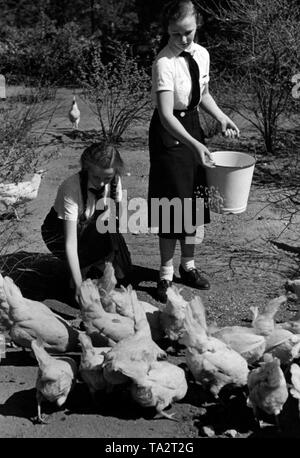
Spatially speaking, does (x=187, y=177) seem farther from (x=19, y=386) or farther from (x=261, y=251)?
(x=19, y=386)

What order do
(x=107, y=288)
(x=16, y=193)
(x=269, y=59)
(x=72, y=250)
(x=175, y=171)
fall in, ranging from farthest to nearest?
(x=269, y=59) < (x=16, y=193) < (x=175, y=171) < (x=72, y=250) < (x=107, y=288)

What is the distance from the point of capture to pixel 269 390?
7.88ft

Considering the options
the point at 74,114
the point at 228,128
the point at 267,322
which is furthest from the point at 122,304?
the point at 74,114

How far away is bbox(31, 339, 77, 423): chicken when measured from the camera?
99.3 inches

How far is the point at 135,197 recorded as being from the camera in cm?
547

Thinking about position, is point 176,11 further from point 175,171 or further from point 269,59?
point 269,59

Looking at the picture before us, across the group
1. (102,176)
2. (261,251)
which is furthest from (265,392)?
(261,251)

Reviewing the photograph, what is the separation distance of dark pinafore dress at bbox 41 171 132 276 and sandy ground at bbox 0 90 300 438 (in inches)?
6.8

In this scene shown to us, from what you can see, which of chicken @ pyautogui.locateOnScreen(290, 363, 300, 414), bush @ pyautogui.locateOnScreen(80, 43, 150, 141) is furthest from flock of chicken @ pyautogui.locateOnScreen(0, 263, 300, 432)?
bush @ pyautogui.locateOnScreen(80, 43, 150, 141)

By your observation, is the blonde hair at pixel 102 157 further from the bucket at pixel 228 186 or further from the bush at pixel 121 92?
the bush at pixel 121 92

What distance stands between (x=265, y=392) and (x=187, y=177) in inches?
58.7

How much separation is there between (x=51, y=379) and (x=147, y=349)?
1.23 ft

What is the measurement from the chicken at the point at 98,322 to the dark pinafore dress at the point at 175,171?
0.94 metres

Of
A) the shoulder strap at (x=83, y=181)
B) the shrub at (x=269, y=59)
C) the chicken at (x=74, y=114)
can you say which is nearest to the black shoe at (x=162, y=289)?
the shoulder strap at (x=83, y=181)
